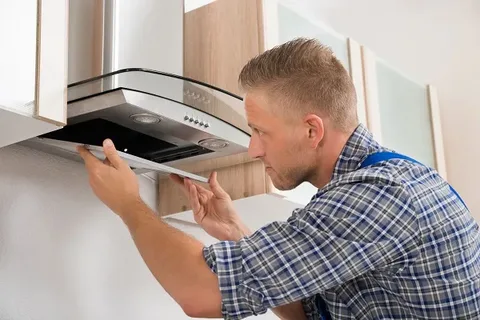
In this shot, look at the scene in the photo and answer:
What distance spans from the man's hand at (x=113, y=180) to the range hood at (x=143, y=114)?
36mm

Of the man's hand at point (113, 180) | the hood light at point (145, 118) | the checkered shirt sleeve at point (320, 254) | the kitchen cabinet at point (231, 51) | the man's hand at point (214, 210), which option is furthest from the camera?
the kitchen cabinet at point (231, 51)

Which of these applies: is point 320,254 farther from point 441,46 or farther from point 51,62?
point 441,46

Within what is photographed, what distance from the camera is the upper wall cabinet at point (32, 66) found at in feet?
4.03

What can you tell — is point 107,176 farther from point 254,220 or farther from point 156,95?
point 254,220

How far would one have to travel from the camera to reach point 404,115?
258 cm

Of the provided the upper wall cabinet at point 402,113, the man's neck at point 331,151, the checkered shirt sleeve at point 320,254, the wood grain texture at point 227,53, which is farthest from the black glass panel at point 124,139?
the upper wall cabinet at point 402,113

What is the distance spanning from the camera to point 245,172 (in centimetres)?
182

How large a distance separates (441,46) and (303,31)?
1.10m

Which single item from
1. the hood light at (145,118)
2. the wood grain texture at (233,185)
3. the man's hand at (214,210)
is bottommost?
the man's hand at (214,210)

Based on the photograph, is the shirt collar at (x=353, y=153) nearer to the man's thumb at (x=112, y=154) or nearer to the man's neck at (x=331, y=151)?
the man's neck at (x=331, y=151)

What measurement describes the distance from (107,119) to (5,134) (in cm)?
22

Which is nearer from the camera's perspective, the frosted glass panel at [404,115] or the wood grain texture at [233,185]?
the wood grain texture at [233,185]

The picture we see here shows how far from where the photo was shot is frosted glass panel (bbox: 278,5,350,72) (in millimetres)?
1938

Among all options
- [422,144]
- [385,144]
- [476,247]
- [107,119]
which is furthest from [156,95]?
[422,144]
